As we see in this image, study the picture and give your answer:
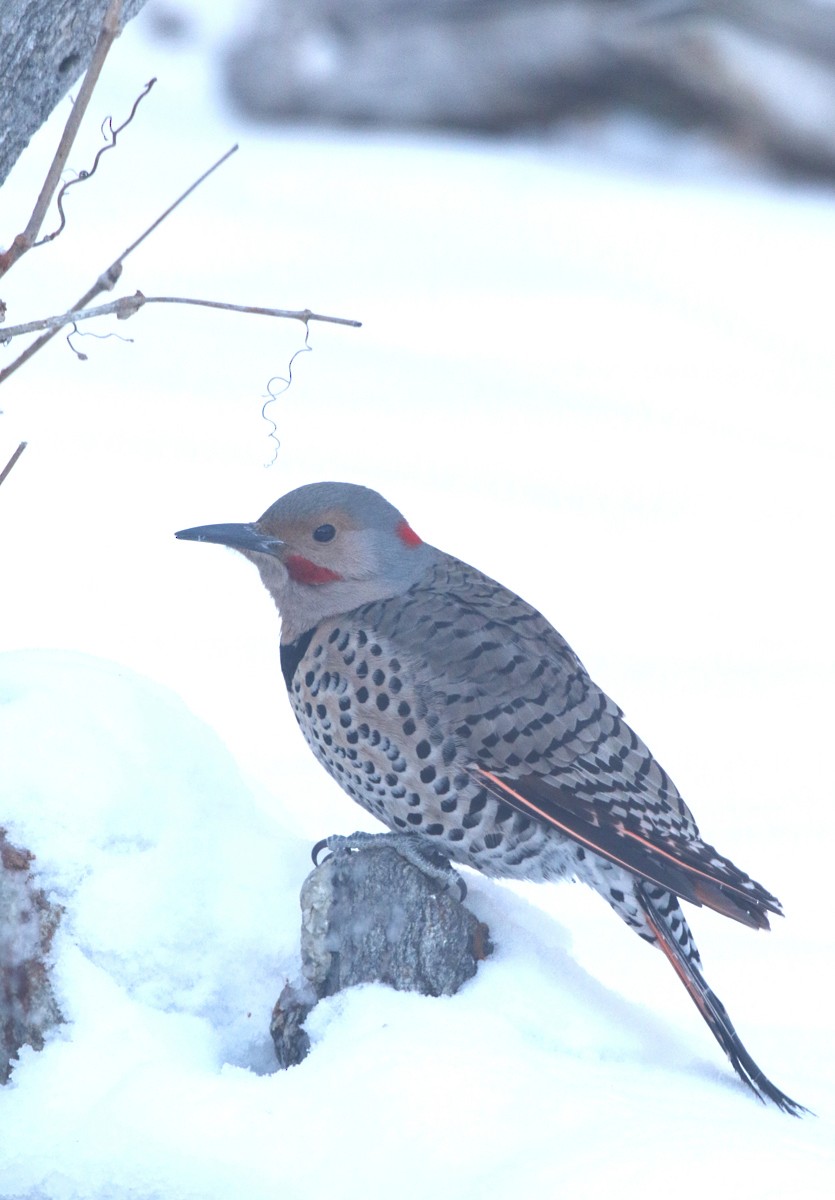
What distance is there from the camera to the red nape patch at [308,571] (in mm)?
2727

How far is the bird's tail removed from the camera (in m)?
2.37

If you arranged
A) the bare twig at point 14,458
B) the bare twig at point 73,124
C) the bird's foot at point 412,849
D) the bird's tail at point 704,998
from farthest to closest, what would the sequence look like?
the bird's foot at point 412,849 → the bird's tail at point 704,998 → the bare twig at point 14,458 → the bare twig at point 73,124

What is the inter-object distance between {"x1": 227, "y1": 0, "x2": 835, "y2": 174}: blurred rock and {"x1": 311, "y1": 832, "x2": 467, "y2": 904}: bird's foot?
7207 mm

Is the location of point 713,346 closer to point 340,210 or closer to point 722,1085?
point 340,210

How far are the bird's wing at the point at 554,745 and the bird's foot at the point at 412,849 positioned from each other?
0.53 feet

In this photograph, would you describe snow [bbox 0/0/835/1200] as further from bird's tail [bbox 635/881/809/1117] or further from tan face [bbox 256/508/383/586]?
tan face [bbox 256/508/383/586]

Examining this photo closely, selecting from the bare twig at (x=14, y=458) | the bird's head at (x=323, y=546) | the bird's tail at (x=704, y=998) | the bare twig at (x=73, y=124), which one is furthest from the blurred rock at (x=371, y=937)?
the bare twig at (x=73, y=124)

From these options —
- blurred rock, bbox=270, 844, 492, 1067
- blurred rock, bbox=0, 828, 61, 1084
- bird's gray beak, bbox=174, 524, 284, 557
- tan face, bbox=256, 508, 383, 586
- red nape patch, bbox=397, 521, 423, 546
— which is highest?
red nape patch, bbox=397, 521, 423, 546

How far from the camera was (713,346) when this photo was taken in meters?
7.68

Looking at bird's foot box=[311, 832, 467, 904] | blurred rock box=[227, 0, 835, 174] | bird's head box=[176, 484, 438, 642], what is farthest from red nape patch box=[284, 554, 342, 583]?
blurred rock box=[227, 0, 835, 174]

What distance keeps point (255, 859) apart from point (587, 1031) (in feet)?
1.97

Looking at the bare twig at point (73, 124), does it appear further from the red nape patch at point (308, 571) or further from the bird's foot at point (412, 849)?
the bird's foot at point (412, 849)

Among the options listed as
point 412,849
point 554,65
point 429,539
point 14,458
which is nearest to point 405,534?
point 412,849

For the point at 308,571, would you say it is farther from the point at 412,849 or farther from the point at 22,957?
the point at 22,957
